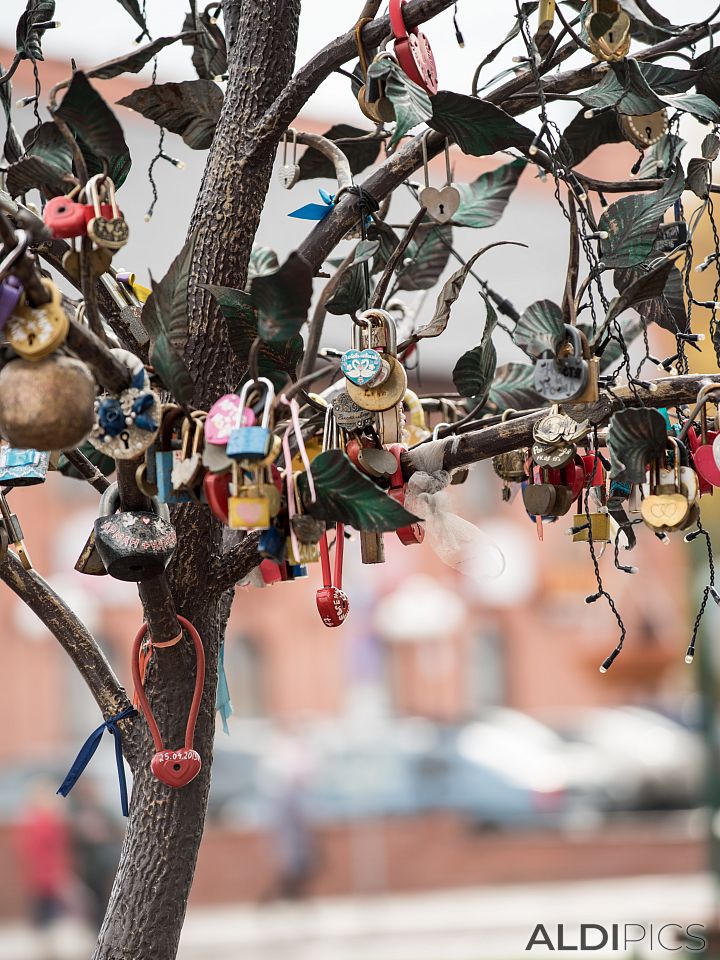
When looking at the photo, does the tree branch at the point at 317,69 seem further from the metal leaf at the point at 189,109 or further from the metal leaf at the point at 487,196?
the metal leaf at the point at 487,196

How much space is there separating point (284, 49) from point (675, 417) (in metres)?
0.76

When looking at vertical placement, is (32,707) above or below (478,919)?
above

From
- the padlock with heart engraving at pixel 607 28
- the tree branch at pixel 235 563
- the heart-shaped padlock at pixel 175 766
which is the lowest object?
the heart-shaped padlock at pixel 175 766

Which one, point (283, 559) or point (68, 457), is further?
point (68, 457)

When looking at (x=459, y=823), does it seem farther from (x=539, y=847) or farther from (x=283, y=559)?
(x=283, y=559)

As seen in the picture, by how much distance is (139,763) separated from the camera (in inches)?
65.2

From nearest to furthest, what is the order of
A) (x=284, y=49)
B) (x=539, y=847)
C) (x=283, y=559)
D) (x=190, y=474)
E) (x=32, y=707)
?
(x=190, y=474)
(x=283, y=559)
(x=284, y=49)
(x=539, y=847)
(x=32, y=707)

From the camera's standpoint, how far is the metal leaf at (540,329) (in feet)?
4.39

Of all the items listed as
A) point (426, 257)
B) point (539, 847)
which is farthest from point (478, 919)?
point (426, 257)

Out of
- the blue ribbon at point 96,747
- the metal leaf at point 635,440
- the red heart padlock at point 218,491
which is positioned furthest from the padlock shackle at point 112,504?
the metal leaf at point 635,440

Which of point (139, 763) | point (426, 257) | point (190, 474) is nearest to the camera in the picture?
point (190, 474)

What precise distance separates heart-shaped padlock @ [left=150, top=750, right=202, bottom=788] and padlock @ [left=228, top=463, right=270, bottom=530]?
1.47 feet

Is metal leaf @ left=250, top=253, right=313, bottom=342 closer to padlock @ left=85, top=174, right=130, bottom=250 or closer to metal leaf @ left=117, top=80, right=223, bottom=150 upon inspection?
padlock @ left=85, top=174, right=130, bottom=250

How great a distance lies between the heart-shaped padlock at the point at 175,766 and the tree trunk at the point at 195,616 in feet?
0.21
